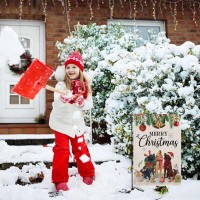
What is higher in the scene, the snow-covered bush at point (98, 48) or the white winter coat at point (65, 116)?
the snow-covered bush at point (98, 48)

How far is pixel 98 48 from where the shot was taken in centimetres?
661

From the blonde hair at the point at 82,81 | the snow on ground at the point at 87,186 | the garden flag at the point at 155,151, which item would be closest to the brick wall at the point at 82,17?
the snow on ground at the point at 87,186

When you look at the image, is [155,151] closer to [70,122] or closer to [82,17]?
[70,122]

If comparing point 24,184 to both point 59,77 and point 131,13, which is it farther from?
point 131,13

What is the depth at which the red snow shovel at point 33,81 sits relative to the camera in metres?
3.32

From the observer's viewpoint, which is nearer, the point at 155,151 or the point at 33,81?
the point at 155,151

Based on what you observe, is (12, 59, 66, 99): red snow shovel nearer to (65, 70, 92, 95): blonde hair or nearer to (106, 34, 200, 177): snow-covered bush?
(65, 70, 92, 95): blonde hair

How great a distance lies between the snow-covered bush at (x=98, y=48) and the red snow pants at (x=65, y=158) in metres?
2.23

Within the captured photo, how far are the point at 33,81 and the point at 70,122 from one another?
56 cm

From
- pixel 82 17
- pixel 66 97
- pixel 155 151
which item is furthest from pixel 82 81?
pixel 82 17

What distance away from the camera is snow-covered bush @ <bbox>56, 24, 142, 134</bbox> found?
611 cm

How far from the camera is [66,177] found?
349 cm

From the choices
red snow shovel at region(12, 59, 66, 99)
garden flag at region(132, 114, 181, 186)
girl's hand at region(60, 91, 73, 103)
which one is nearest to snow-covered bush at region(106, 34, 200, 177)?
garden flag at region(132, 114, 181, 186)

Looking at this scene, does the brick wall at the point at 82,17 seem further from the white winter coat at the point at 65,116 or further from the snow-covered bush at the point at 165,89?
the white winter coat at the point at 65,116
